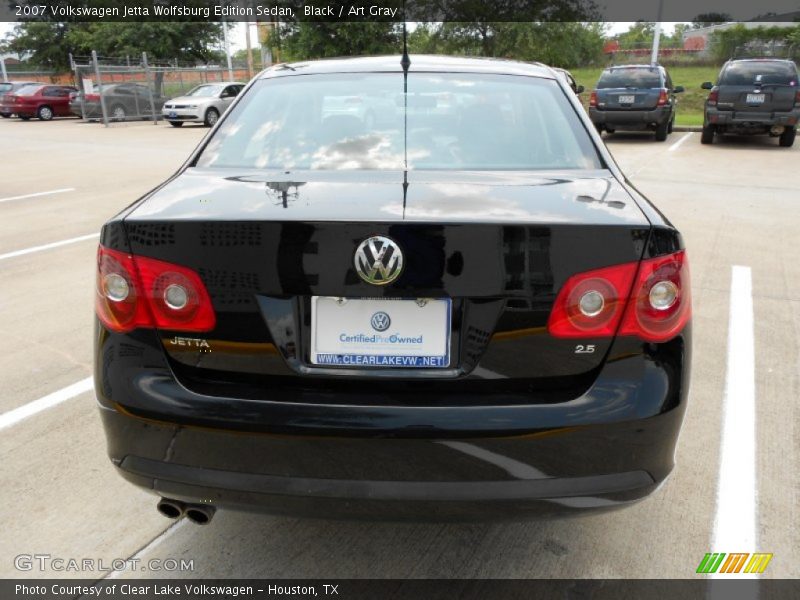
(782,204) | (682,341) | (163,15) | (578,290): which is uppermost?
(163,15)

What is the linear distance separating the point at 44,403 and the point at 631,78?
50.8 ft

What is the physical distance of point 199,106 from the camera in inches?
912

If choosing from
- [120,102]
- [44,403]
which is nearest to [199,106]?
[120,102]

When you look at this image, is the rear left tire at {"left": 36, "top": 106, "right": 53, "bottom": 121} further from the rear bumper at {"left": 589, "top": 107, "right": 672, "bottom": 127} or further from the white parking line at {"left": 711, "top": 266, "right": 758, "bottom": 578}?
the white parking line at {"left": 711, "top": 266, "right": 758, "bottom": 578}

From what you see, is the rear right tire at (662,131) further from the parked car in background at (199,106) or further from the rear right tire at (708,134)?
the parked car in background at (199,106)

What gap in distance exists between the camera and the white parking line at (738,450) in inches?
99.3

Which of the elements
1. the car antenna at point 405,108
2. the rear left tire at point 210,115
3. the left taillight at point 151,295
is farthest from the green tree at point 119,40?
the left taillight at point 151,295

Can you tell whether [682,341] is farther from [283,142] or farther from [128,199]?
[128,199]

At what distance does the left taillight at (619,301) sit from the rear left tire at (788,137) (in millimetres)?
14739

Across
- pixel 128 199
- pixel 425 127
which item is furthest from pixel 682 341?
pixel 128 199

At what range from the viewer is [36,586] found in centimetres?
227

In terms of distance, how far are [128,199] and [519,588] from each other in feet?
27.9

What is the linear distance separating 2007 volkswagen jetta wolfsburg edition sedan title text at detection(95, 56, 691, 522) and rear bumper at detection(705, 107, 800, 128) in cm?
1395

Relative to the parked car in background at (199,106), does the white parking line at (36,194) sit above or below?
below
